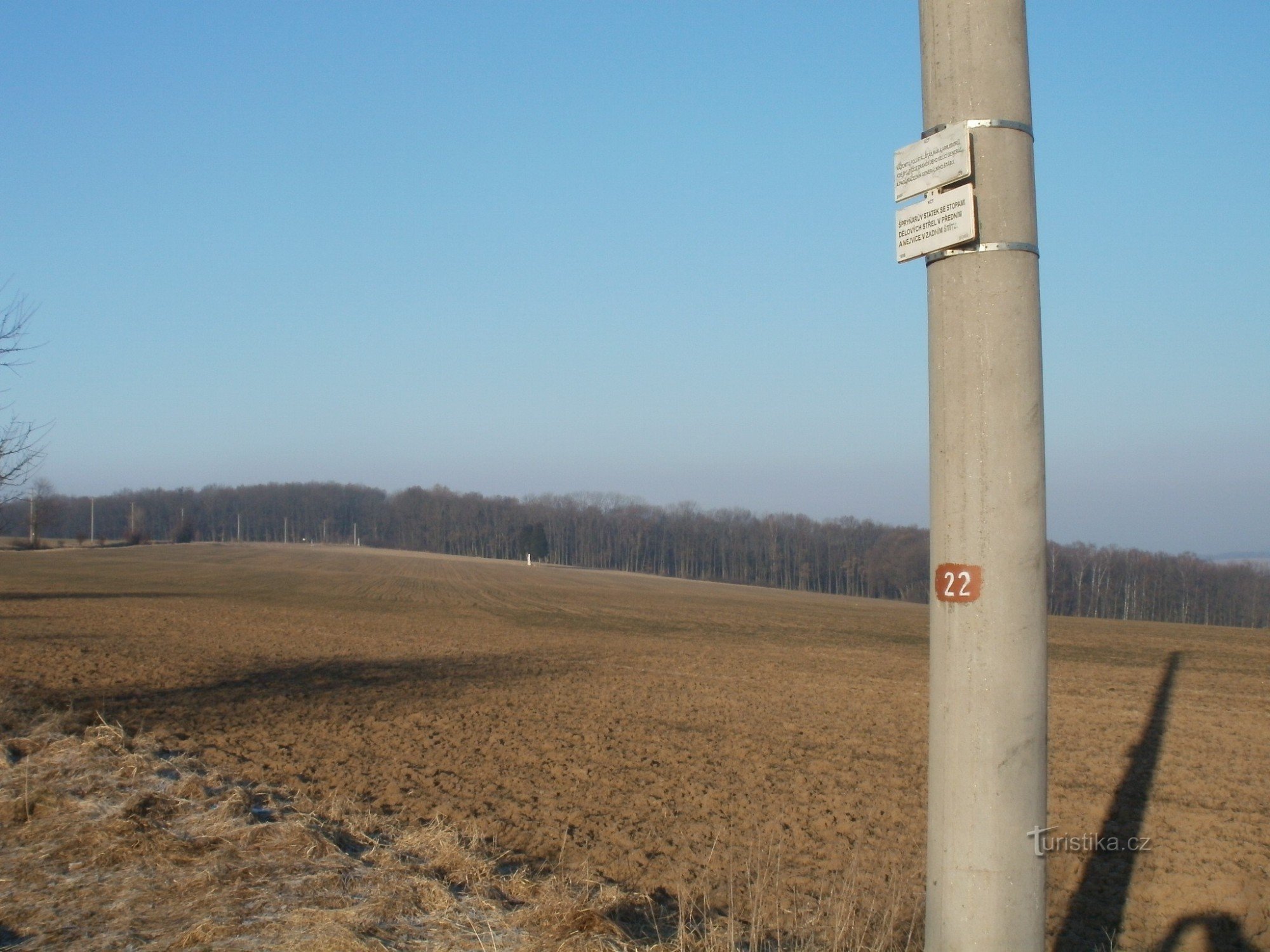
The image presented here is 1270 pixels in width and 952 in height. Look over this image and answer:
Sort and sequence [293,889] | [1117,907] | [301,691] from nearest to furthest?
[293,889] → [1117,907] → [301,691]

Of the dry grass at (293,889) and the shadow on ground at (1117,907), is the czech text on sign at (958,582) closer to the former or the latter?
the dry grass at (293,889)

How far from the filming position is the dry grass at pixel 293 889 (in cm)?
404

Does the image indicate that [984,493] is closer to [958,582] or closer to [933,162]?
[958,582]

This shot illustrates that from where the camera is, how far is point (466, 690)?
16.4 metres

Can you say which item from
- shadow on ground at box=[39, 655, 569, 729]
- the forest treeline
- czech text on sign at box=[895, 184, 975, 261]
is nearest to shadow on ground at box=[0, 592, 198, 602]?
the forest treeline

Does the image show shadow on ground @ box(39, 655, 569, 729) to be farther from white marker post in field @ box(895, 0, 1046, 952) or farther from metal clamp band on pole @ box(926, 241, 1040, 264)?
metal clamp band on pole @ box(926, 241, 1040, 264)

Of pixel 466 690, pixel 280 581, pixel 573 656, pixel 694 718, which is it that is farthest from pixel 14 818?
pixel 280 581

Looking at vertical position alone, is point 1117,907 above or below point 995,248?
below

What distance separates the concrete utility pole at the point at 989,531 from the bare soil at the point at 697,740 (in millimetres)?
2909

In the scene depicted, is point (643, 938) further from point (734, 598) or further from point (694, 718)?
point (734, 598)

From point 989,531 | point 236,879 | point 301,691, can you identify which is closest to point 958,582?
point 989,531

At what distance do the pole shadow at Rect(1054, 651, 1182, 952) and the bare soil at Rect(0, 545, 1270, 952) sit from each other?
0.09 feet

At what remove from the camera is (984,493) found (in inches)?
103

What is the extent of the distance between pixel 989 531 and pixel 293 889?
3.77m
